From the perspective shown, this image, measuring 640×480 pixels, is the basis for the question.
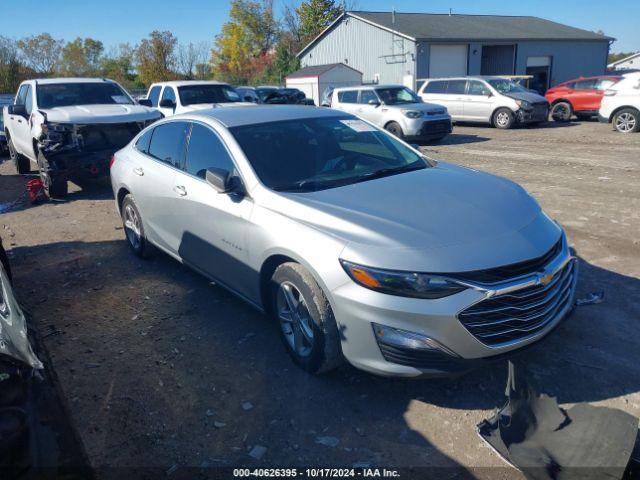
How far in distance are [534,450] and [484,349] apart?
560mm

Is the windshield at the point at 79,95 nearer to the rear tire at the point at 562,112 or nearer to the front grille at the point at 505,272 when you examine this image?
the front grille at the point at 505,272

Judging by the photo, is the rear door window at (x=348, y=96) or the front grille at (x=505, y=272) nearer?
the front grille at (x=505, y=272)

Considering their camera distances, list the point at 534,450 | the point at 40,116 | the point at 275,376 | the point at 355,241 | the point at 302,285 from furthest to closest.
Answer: the point at 40,116, the point at 275,376, the point at 302,285, the point at 355,241, the point at 534,450

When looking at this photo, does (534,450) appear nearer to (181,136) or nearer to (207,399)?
(207,399)

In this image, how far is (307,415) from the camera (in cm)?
321

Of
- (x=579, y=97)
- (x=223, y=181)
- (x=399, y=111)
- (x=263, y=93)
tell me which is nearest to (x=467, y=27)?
(x=263, y=93)

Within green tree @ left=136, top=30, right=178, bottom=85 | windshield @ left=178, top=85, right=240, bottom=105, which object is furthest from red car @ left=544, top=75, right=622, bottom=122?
green tree @ left=136, top=30, right=178, bottom=85

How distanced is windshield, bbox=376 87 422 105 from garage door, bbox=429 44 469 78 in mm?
15321

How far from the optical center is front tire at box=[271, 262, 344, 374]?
10.6 ft

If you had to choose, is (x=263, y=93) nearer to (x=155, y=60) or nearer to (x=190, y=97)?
(x=190, y=97)

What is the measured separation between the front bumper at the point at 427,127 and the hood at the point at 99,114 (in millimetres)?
7409

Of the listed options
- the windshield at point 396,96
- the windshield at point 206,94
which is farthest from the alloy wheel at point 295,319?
the windshield at point 396,96

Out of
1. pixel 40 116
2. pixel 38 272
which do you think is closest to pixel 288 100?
pixel 40 116

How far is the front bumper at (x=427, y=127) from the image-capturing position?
48.0ft
